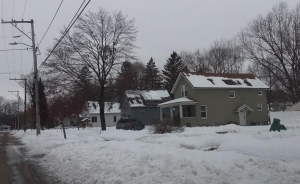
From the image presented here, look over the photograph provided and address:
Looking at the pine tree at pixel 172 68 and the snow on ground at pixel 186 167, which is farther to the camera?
the pine tree at pixel 172 68

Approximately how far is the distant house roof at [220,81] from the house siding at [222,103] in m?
0.57

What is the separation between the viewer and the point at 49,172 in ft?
34.2

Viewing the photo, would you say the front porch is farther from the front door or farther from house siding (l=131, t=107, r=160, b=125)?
house siding (l=131, t=107, r=160, b=125)

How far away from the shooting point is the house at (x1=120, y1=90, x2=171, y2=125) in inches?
1925

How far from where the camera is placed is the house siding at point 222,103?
36094mm

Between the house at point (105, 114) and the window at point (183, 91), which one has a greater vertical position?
the window at point (183, 91)

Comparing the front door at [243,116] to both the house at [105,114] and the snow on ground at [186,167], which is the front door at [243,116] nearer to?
the snow on ground at [186,167]

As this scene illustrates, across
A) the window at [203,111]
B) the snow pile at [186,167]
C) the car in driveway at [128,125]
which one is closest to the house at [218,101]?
the window at [203,111]

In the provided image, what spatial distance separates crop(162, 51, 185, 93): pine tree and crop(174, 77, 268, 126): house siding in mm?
28807

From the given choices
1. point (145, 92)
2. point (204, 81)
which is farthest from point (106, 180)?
point (145, 92)

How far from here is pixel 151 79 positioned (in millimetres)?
71875

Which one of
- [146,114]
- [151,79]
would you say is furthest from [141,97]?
[151,79]

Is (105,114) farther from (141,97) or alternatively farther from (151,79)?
(151,79)

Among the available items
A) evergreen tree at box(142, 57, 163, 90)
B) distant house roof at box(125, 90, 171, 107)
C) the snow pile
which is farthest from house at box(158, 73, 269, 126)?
evergreen tree at box(142, 57, 163, 90)
